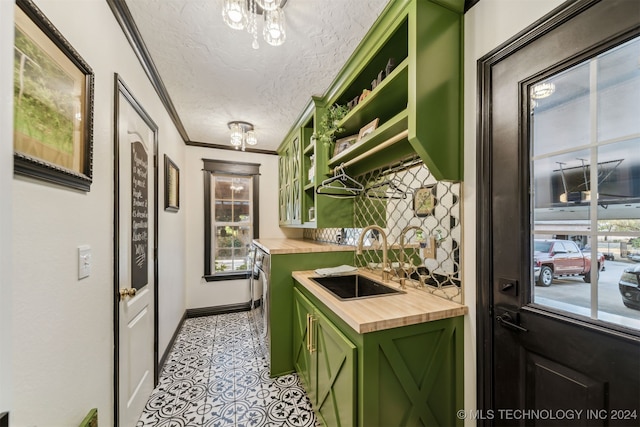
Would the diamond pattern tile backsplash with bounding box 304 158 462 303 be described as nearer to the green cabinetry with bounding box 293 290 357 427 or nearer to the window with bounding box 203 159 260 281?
the green cabinetry with bounding box 293 290 357 427

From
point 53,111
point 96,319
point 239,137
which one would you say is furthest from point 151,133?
point 96,319

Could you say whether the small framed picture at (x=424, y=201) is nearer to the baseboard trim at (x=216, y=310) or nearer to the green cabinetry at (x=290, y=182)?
the green cabinetry at (x=290, y=182)

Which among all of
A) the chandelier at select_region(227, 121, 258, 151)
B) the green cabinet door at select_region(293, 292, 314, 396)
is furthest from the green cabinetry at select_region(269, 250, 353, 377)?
the chandelier at select_region(227, 121, 258, 151)

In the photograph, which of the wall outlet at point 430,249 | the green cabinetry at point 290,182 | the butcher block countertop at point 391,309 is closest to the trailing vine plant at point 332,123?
the green cabinetry at point 290,182

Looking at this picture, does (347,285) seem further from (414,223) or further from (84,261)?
(84,261)

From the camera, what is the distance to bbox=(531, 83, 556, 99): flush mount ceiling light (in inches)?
36.8

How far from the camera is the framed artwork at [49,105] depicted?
725mm

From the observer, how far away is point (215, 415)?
1708 mm

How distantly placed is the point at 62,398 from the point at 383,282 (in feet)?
5.40

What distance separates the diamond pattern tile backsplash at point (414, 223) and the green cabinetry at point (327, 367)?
61 cm

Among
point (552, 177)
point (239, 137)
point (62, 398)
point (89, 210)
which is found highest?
point (239, 137)

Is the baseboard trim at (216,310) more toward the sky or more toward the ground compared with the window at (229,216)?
more toward the ground

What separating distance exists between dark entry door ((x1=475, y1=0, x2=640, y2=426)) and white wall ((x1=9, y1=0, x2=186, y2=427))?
1.57 m

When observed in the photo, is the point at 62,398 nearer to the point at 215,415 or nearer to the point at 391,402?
the point at 215,415
